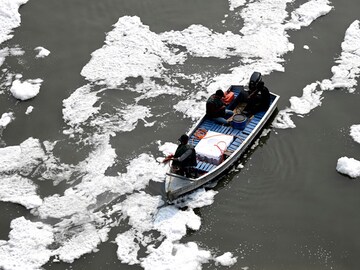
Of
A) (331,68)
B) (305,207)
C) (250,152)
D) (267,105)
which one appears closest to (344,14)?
(331,68)

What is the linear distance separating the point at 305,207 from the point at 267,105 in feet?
13.7

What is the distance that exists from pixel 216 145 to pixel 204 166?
842 mm

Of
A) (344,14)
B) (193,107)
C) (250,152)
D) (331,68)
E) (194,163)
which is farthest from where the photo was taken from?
(344,14)

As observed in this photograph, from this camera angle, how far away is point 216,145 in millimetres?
18438

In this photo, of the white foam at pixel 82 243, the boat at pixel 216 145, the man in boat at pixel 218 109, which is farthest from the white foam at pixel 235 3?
the white foam at pixel 82 243

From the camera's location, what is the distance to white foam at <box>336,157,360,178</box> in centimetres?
1842

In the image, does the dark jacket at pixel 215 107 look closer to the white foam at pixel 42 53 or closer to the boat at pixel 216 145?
the boat at pixel 216 145

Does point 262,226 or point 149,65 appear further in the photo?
point 149,65

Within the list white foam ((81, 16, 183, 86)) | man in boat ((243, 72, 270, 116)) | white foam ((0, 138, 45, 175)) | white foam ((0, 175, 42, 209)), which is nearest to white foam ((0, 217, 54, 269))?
white foam ((0, 175, 42, 209))

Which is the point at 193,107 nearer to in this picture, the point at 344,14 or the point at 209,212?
the point at 209,212

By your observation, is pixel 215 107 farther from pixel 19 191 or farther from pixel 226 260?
pixel 19 191

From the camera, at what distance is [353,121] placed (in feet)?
67.5

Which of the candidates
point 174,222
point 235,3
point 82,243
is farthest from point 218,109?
point 235,3

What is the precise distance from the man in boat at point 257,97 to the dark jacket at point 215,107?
1.08 meters
